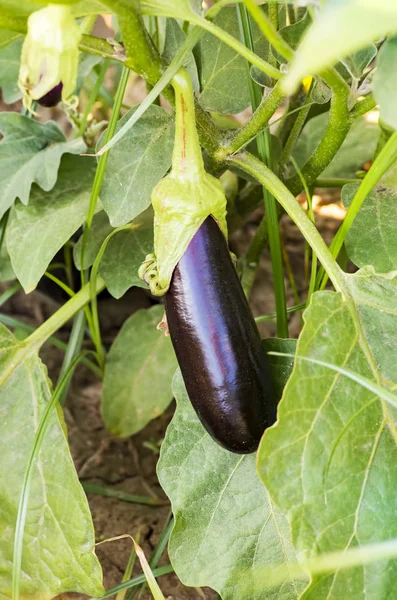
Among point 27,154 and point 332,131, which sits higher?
point 332,131

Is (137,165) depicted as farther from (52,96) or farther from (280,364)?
(280,364)

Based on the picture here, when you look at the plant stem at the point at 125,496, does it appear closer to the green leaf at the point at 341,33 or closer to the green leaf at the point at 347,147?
the green leaf at the point at 347,147

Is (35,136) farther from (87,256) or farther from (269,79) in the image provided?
(269,79)

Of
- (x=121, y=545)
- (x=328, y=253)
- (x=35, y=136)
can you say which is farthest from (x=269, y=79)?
(x=121, y=545)

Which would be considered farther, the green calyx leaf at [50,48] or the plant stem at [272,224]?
the plant stem at [272,224]

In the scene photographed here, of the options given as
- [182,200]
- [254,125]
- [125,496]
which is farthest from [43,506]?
[254,125]

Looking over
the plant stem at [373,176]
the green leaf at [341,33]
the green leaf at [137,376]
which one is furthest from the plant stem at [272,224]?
the green leaf at [341,33]

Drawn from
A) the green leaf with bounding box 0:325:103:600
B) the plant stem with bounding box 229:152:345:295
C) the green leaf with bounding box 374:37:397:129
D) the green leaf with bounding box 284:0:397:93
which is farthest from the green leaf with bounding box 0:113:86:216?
the green leaf with bounding box 284:0:397:93
